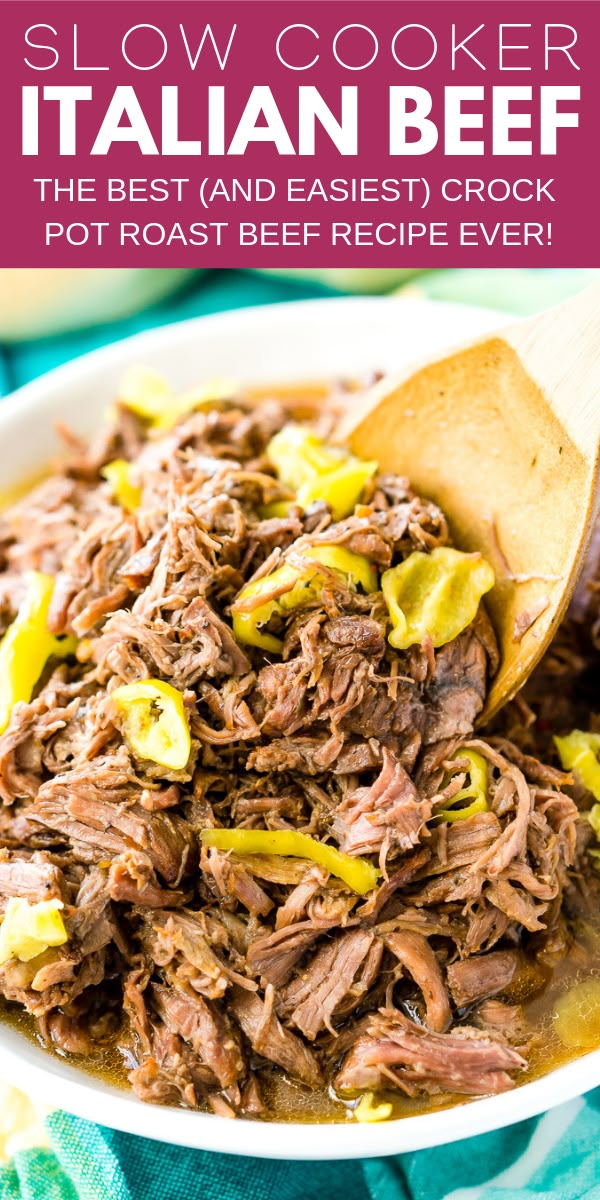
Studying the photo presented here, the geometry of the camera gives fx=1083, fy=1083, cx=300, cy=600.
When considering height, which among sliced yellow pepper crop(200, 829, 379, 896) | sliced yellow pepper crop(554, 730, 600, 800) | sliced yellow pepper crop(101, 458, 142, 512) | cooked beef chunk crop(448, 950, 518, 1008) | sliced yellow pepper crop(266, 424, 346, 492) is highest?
sliced yellow pepper crop(266, 424, 346, 492)

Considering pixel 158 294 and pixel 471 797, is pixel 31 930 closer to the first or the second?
pixel 471 797

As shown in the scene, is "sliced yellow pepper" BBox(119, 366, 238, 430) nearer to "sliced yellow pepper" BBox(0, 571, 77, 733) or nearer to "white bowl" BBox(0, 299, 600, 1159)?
"white bowl" BBox(0, 299, 600, 1159)

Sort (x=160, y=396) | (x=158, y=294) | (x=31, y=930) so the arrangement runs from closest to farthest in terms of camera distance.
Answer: (x=31, y=930)
(x=160, y=396)
(x=158, y=294)

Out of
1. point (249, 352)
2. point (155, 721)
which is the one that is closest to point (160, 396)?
point (249, 352)

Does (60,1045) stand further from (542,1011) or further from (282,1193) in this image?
(542,1011)

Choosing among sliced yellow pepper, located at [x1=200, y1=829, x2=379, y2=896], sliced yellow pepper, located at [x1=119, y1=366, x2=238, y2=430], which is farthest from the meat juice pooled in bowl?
sliced yellow pepper, located at [x1=119, y1=366, x2=238, y2=430]

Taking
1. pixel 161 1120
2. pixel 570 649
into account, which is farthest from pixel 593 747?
pixel 161 1120

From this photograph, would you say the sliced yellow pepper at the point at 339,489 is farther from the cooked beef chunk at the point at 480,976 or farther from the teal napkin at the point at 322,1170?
the teal napkin at the point at 322,1170
